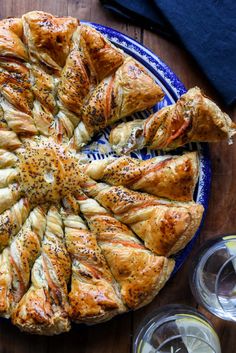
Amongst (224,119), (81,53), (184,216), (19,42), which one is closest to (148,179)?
(184,216)

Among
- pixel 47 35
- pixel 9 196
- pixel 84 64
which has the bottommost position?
pixel 9 196

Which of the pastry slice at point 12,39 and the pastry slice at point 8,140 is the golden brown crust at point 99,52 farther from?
the pastry slice at point 8,140

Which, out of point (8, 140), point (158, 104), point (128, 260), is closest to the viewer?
point (128, 260)

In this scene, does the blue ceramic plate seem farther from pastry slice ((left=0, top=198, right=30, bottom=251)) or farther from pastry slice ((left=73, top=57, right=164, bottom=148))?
pastry slice ((left=0, top=198, right=30, bottom=251))

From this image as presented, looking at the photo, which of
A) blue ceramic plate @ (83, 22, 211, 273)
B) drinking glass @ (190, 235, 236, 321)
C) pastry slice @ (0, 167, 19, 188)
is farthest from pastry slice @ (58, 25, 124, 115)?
drinking glass @ (190, 235, 236, 321)

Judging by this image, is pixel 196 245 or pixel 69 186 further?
pixel 196 245

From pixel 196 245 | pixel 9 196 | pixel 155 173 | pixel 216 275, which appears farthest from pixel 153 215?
pixel 9 196

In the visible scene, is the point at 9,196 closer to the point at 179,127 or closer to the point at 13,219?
the point at 13,219
